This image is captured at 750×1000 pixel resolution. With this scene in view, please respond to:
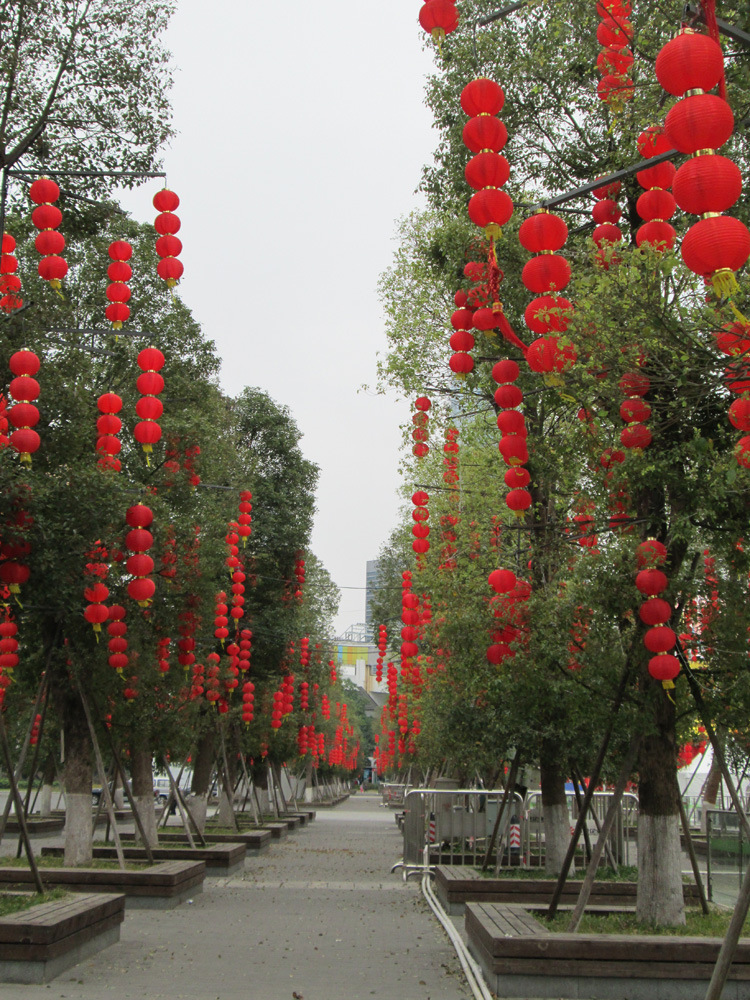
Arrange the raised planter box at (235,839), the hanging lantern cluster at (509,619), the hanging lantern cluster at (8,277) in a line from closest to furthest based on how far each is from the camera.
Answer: the hanging lantern cluster at (8,277)
the hanging lantern cluster at (509,619)
the raised planter box at (235,839)

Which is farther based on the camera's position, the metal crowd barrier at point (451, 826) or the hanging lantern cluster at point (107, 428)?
the metal crowd barrier at point (451, 826)

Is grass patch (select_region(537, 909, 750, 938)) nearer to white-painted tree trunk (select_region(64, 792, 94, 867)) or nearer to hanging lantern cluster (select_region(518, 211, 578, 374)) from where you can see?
hanging lantern cluster (select_region(518, 211, 578, 374))

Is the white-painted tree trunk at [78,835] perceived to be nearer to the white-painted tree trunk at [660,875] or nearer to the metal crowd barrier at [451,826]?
the metal crowd barrier at [451,826]

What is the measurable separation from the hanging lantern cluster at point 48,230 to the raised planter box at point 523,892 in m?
9.43

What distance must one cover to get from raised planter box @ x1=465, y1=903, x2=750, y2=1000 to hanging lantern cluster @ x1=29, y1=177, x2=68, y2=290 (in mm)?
7400

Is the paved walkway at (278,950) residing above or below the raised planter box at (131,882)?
below

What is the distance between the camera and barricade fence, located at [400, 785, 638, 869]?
19094mm

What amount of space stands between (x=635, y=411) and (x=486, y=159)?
89.8 inches

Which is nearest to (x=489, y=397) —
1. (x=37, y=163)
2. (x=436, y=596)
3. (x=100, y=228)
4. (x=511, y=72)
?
(x=436, y=596)

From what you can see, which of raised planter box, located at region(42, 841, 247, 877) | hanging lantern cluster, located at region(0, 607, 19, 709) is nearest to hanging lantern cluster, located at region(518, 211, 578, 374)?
hanging lantern cluster, located at region(0, 607, 19, 709)

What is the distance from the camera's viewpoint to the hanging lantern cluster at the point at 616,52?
9047 mm

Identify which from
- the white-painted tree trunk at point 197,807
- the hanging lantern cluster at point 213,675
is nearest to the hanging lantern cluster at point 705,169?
the hanging lantern cluster at point 213,675

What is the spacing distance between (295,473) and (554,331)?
75.1 feet

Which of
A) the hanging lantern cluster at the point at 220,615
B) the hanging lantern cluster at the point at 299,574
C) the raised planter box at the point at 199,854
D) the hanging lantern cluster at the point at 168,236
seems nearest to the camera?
the hanging lantern cluster at the point at 168,236
